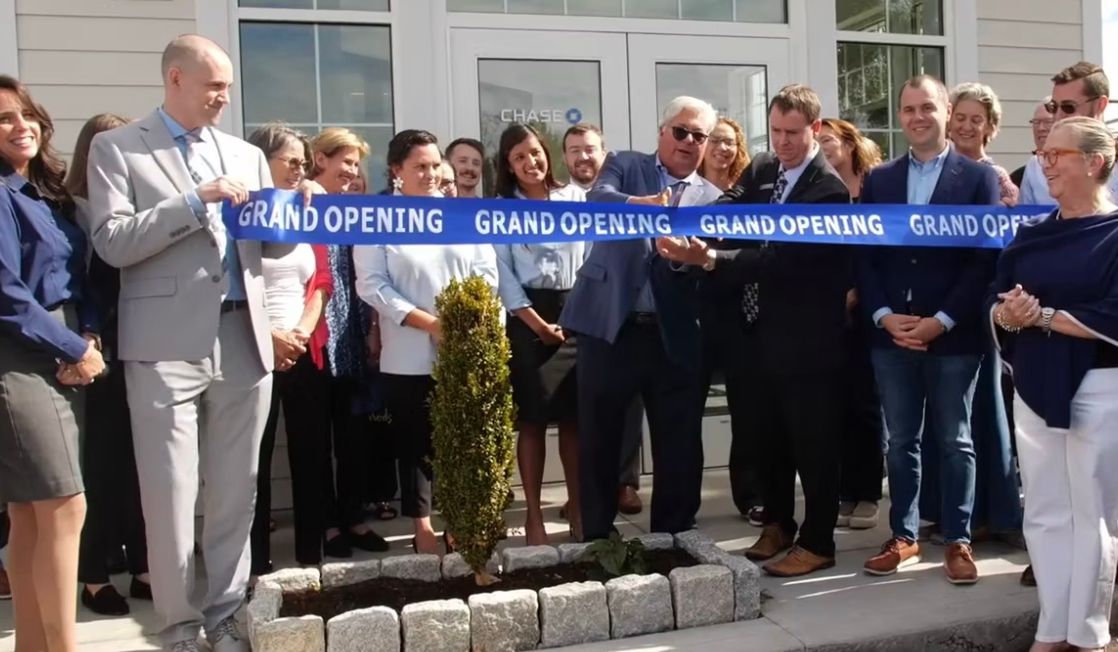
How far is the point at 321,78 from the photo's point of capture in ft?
20.4

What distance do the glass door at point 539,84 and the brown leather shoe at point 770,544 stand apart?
2.86 m

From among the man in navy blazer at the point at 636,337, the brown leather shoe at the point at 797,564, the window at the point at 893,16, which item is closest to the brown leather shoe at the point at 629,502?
the man in navy blazer at the point at 636,337

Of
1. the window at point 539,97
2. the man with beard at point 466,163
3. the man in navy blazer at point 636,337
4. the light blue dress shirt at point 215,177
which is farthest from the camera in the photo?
the window at point 539,97

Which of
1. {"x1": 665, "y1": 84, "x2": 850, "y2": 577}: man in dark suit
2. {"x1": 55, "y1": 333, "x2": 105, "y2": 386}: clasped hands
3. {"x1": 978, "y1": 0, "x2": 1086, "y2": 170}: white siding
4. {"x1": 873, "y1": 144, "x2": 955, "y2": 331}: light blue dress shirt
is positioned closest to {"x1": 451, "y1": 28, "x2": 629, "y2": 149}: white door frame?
{"x1": 665, "y1": 84, "x2": 850, "y2": 577}: man in dark suit

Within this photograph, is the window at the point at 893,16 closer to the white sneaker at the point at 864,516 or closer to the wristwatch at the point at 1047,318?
the white sneaker at the point at 864,516

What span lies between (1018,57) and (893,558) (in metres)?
4.91

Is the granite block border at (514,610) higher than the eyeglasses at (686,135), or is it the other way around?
the eyeglasses at (686,135)

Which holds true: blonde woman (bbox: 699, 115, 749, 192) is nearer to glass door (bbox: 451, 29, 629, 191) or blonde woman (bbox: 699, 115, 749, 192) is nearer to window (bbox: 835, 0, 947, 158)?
glass door (bbox: 451, 29, 629, 191)

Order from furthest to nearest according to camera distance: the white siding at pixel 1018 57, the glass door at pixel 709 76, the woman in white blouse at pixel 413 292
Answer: the white siding at pixel 1018 57 < the glass door at pixel 709 76 < the woman in white blouse at pixel 413 292

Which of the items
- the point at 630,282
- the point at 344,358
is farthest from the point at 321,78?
the point at 630,282

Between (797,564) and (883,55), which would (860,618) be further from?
(883,55)

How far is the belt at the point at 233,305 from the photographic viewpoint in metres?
3.52

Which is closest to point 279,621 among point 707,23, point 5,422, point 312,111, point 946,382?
point 5,422

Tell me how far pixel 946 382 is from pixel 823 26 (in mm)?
3887
